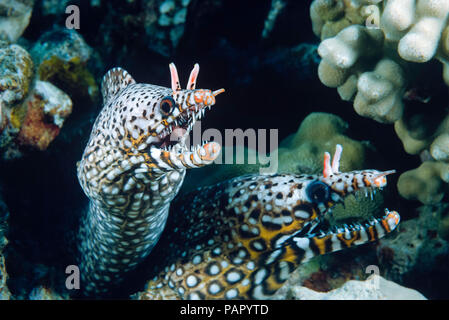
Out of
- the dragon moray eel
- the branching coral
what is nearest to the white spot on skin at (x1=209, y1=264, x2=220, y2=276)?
the dragon moray eel

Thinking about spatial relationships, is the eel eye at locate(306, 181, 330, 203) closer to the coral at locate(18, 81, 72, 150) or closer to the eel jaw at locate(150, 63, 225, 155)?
the eel jaw at locate(150, 63, 225, 155)

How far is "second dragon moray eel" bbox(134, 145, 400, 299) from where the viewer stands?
2.21 metres

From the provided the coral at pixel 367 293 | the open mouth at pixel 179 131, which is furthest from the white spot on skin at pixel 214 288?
the open mouth at pixel 179 131

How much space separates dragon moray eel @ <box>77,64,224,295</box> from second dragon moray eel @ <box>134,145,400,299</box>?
0.36 m

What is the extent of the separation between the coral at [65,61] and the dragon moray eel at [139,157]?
79cm

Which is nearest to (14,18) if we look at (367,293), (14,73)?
(14,73)

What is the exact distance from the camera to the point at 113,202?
2232mm

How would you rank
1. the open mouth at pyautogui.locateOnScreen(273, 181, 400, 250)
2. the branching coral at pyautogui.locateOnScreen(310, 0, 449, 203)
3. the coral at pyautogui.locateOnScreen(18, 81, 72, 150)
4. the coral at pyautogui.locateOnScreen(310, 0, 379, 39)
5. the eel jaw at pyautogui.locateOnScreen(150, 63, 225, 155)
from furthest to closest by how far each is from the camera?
the coral at pyautogui.locateOnScreen(310, 0, 379, 39) < the coral at pyautogui.locateOnScreen(18, 81, 72, 150) < the branching coral at pyautogui.locateOnScreen(310, 0, 449, 203) < the open mouth at pyautogui.locateOnScreen(273, 181, 400, 250) < the eel jaw at pyautogui.locateOnScreen(150, 63, 225, 155)

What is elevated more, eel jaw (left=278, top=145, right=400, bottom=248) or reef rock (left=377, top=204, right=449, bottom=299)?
eel jaw (left=278, top=145, right=400, bottom=248)

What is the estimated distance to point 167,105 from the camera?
6.51ft

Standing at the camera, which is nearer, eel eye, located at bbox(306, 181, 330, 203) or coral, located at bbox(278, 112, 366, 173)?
eel eye, located at bbox(306, 181, 330, 203)

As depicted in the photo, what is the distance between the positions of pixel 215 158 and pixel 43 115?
205cm

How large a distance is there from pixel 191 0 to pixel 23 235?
327 cm

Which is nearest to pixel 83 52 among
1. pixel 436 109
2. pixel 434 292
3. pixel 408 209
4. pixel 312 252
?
pixel 312 252
